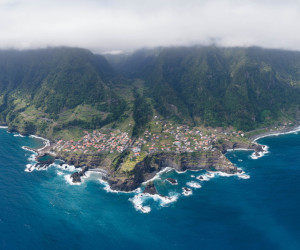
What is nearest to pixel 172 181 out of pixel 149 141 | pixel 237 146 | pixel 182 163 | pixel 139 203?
pixel 182 163

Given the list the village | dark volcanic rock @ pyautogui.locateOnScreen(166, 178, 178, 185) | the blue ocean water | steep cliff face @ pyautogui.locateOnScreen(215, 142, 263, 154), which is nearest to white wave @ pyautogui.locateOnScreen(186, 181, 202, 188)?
the blue ocean water

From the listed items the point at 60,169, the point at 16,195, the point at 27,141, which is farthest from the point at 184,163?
the point at 27,141

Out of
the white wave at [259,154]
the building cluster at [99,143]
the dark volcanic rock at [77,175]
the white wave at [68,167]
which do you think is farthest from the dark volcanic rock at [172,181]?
the white wave at [259,154]

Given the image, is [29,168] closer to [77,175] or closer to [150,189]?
[77,175]

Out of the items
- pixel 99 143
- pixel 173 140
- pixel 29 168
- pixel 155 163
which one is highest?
pixel 173 140

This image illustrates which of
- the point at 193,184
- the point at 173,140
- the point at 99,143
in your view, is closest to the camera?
the point at 193,184

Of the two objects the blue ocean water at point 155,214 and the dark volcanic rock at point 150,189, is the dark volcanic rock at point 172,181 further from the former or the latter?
the dark volcanic rock at point 150,189

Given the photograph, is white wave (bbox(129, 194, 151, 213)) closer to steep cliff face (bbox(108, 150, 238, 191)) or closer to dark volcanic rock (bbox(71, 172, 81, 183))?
steep cliff face (bbox(108, 150, 238, 191))

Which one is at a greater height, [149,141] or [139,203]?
[149,141]
